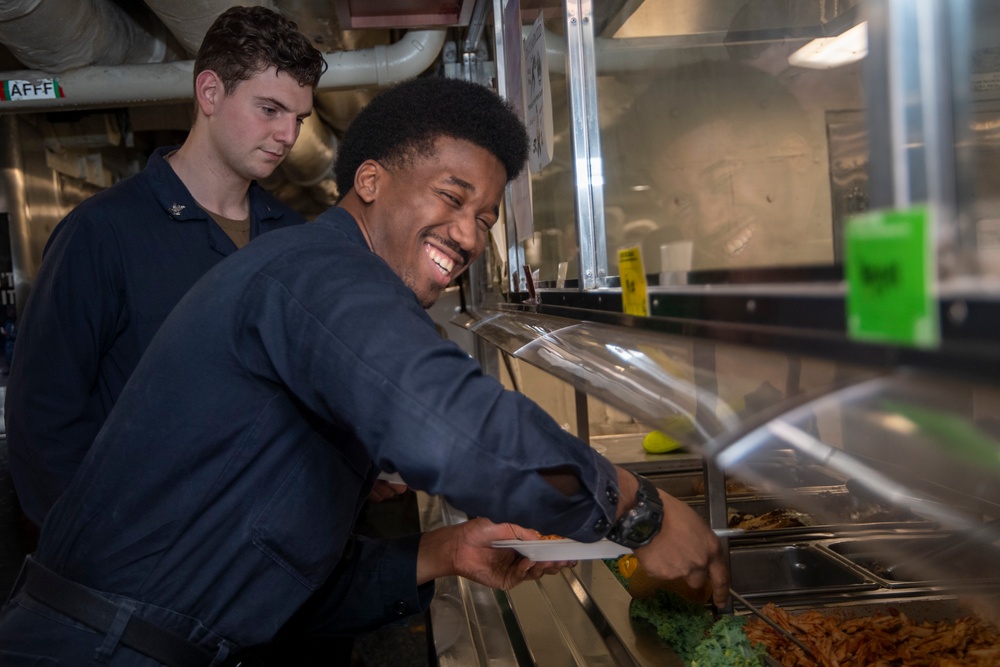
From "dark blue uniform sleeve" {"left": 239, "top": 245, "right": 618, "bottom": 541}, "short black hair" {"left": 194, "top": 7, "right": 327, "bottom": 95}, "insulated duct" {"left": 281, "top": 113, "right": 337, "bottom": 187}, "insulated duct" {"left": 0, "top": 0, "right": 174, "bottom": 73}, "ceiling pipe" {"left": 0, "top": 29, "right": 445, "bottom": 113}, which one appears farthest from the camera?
"insulated duct" {"left": 281, "top": 113, "right": 337, "bottom": 187}

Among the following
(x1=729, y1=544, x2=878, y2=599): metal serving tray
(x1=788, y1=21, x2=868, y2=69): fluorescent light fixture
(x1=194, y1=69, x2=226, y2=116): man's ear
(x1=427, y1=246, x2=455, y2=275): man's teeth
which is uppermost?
(x1=194, y1=69, x2=226, y2=116): man's ear

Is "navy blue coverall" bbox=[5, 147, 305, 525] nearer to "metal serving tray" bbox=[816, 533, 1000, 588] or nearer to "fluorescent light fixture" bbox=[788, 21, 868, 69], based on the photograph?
"fluorescent light fixture" bbox=[788, 21, 868, 69]

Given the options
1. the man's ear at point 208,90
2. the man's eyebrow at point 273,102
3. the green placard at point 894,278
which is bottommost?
the green placard at point 894,278

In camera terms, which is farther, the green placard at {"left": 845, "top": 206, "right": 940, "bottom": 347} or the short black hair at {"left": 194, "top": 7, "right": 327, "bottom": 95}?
the short black hair at {"left": 194, "top": 7, "right": 327, "bottom": 95}

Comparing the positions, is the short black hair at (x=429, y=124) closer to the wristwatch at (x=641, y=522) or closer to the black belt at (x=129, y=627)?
the wristwatch at (x=641, y=522)

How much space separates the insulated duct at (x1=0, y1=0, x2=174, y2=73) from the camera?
2369 mm

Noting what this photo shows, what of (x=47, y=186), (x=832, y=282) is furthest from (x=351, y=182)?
(x=47, y=186)

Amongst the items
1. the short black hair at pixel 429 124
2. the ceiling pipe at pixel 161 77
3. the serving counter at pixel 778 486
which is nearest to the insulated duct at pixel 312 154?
the ceiling pipe at pixel 161 77

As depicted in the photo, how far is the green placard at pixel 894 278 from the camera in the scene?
1.58 ft

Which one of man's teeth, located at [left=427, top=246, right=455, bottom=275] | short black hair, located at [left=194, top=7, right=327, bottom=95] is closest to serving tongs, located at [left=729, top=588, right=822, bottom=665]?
man's teeth, located at [left=427, top=246, right=455, bottom=275]

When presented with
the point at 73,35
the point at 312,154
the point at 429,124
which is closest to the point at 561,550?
the point at 429,124

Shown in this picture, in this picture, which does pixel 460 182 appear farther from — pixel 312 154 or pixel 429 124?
pixel 312 154

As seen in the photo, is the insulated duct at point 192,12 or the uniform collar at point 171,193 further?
the insulated duct at point 192,12

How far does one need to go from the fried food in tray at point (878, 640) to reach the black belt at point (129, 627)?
0.91 meters
